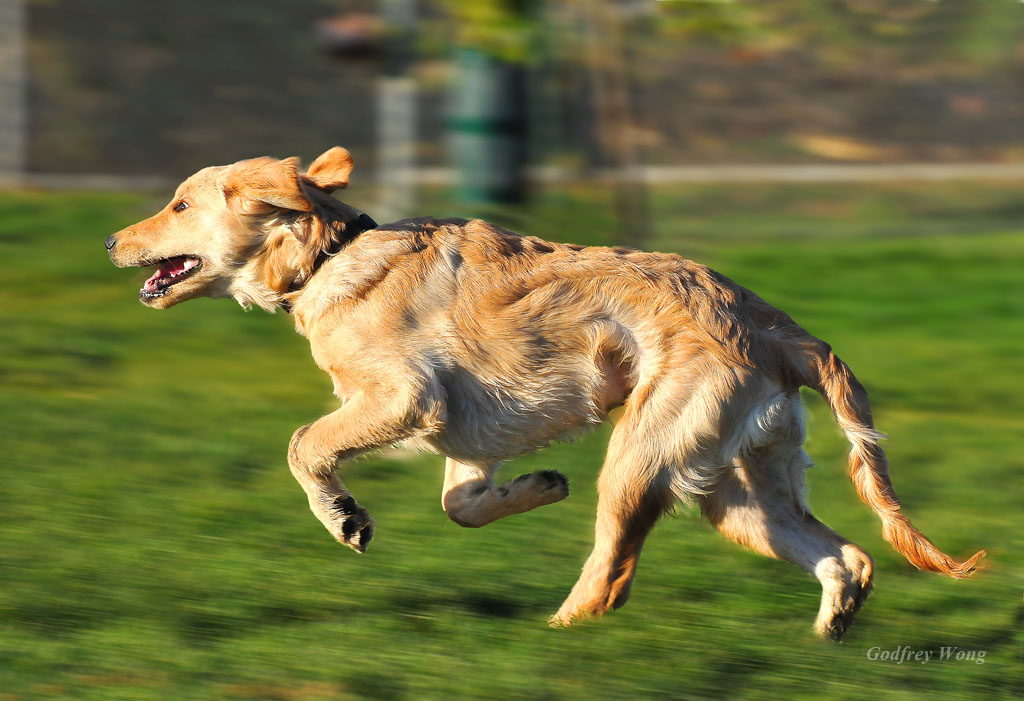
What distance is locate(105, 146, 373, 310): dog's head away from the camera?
15.6ft

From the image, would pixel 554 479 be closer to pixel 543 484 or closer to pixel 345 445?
pixel 543 484

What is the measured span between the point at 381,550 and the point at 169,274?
1.49 metres

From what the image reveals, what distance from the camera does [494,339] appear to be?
4695 mm

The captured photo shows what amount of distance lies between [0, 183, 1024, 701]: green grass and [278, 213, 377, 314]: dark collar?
113 centimetres

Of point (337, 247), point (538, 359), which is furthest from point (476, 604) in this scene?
point (337, 247)

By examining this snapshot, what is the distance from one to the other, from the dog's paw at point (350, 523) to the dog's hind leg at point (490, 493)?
18.2 inches

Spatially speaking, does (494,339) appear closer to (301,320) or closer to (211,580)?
(301,320)

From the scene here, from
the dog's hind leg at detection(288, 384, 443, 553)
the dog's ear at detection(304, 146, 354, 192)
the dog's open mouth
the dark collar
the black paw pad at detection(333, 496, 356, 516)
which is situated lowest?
the black paw pad at detection(333, 496, 356, 516)

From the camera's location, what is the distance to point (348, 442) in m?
4.64

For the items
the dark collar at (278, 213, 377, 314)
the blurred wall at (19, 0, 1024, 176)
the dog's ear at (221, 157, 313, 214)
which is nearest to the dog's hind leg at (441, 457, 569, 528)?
the dark collar at (278, 213, 377, 314)

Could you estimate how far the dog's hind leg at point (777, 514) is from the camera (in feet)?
16.0

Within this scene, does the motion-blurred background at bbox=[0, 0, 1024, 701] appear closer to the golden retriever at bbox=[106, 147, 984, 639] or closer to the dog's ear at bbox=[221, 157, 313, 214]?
the golden retriever at bbox=[106, 147, 984, 639]

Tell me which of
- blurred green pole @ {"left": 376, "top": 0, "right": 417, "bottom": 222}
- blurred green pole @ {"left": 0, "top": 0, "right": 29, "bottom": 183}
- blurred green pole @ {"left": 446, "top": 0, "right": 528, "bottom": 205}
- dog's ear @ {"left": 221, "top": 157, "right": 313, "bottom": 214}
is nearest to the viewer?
dog's ear @ {"left": 221, "top": 157, "right": 313, "bottom": 214}

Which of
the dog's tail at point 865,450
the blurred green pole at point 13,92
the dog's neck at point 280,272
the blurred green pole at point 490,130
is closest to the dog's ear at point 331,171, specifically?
the dog's neck at point 280,272
